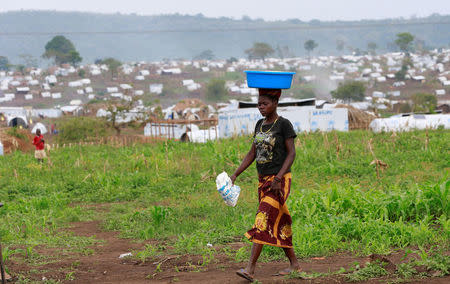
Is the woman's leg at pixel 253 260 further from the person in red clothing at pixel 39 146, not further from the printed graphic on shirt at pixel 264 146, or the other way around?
the person in red clothing at pixel 39 146

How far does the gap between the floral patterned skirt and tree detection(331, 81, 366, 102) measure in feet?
212

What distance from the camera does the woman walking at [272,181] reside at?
13.8ft

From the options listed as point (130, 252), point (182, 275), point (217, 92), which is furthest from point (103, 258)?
point (217, 92)

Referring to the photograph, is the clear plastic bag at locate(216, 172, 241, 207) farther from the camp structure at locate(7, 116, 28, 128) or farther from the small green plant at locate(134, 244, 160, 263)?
the camp structure at locate(7, 116, 28, 128)

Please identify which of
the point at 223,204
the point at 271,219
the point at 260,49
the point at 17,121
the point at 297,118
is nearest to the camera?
the point at 271,219

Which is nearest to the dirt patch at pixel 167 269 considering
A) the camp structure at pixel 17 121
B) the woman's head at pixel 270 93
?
the woman's head at pixel 270 93

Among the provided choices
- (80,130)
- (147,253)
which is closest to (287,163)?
(147,253)

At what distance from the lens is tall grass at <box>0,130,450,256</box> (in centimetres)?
552

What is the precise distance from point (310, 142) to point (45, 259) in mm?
8982

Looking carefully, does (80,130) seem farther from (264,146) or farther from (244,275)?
(244,275)

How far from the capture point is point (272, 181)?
13.7 ft

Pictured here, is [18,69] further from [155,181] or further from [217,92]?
[155,181]

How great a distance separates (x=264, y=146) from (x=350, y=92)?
65643 mm

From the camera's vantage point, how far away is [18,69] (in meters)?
139
